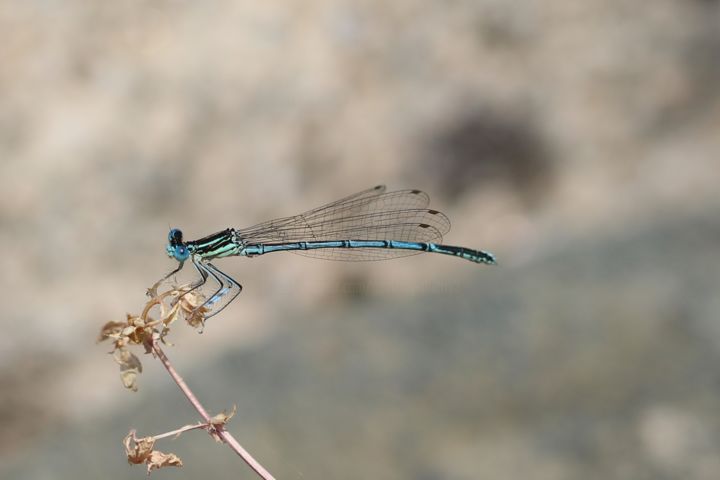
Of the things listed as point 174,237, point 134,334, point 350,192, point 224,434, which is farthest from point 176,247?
point 350,192

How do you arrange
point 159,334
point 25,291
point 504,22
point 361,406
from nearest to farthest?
point 159,334 < point 361,406 < point 25,291 < point 504,22

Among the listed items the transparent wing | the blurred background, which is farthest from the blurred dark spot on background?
the transparent wing

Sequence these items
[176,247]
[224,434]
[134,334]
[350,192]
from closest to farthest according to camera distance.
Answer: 1. [224,434]
2. [134,334]
3. [176,247]
4. [350,192]

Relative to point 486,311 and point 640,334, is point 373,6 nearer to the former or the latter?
point 486,311

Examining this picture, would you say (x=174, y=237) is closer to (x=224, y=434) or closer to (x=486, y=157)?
(x=224, y=434)

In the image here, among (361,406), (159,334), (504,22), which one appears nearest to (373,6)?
(504,22)

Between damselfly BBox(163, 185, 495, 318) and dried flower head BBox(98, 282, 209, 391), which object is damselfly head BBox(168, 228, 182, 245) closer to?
damselfly BBox(163, 185, 495, 318)
